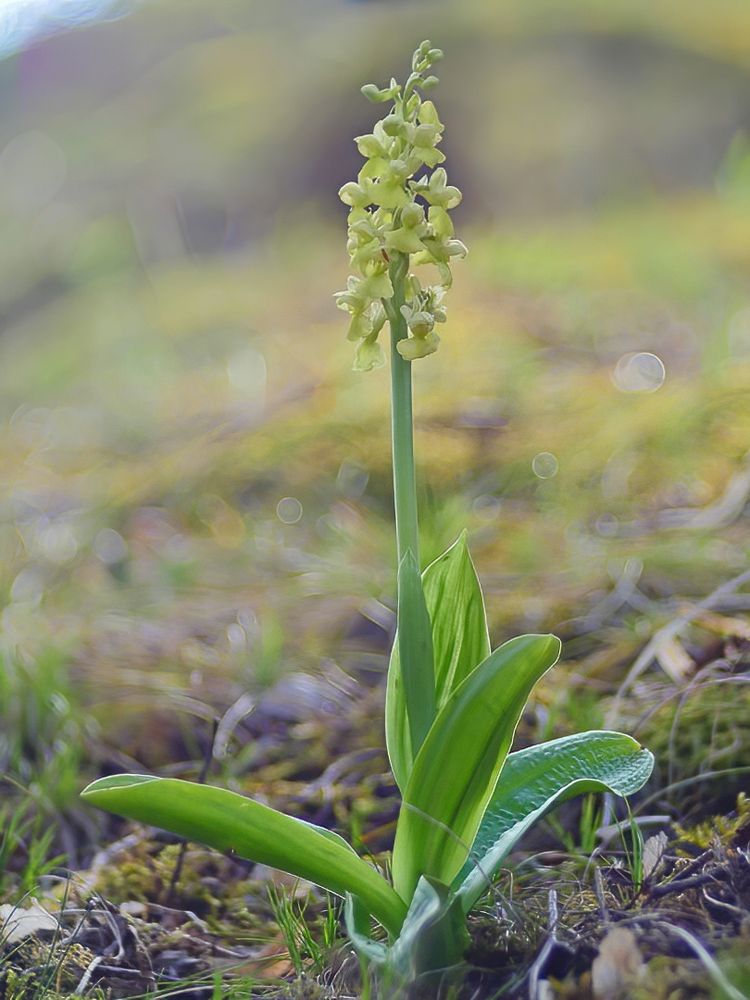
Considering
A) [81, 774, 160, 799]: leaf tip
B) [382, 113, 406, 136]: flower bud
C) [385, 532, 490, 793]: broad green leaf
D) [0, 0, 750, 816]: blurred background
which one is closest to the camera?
[81, 774, 160, 799]: leaf tip

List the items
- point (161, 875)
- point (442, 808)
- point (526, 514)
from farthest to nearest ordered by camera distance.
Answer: point (526, 514) < point (161, 875) < point (442, 808)

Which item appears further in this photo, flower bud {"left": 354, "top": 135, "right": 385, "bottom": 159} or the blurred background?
the blurred background

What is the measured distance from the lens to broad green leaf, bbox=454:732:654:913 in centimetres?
130

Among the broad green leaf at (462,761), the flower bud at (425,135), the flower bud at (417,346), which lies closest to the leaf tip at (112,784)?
the broad green leaf at (462,761)

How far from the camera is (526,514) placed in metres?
2.98

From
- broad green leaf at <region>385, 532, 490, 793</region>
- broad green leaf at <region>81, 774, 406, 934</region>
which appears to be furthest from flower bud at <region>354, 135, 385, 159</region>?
broad green leaf at <region>81, 774, 406, 934</region>

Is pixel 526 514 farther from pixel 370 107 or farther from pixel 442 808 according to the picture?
pixel 370 107

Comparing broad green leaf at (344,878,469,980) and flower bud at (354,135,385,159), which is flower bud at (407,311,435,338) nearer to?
flower bud at (354,135,385,159)

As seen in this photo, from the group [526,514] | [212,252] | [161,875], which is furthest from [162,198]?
[161,875]

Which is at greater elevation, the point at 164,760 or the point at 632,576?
the point at 632,576

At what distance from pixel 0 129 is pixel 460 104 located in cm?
386

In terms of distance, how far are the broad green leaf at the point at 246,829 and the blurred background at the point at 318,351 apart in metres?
0.71

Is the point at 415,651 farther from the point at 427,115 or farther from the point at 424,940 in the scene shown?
the point at 427,115

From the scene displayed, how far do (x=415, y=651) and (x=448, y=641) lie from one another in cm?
13
